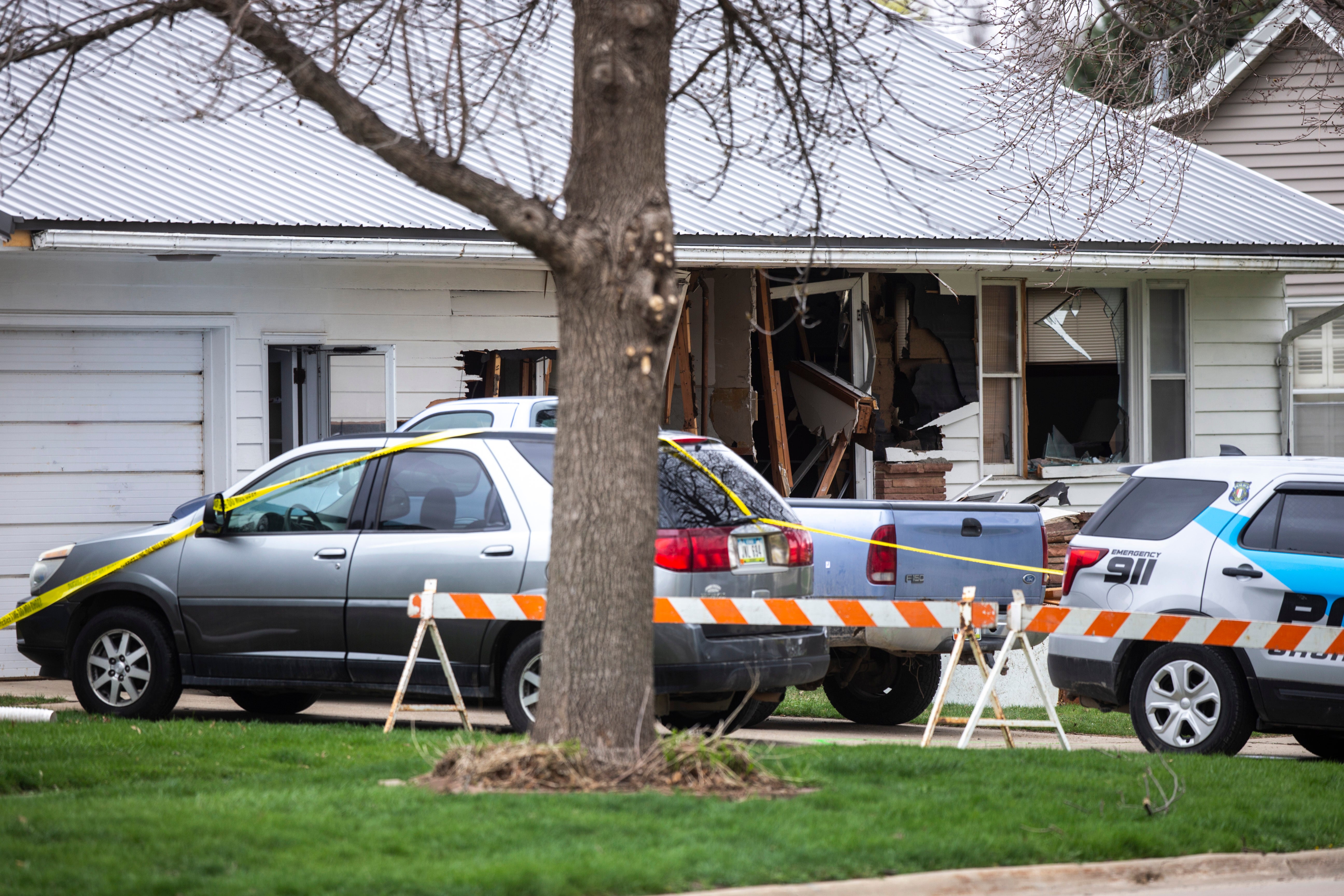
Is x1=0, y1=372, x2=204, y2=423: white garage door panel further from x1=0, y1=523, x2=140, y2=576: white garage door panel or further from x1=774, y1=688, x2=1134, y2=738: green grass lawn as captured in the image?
x1=774, y1=688, x2=1134, y2=738: green grass lawn

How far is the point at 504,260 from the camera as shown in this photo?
41.0 feet

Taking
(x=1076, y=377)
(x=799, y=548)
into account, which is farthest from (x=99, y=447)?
(x=1076, y=377)

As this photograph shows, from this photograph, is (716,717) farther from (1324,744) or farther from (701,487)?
(1324,744)

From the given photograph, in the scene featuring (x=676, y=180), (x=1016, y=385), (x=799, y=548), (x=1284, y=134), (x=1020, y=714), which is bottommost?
(x=1020, y=714)

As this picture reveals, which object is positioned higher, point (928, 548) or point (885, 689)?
point (928, 548)

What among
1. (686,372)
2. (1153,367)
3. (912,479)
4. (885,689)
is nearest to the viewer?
(885,689)

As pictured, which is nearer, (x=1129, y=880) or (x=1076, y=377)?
(x=1129, y=880)

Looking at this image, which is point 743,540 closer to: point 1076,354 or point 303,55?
point 303,55

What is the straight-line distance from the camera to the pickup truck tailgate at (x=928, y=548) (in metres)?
9.58

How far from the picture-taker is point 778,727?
407 inches

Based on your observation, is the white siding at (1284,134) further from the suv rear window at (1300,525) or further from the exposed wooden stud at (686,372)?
the suv rear window at (1300,525)

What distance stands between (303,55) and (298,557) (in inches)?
133

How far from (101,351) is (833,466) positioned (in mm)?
6859

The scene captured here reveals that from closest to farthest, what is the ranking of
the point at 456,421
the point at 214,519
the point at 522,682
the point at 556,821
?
1. the point at 556,821
2. the point at 522,682
3. the point at 214,519
4. the point at 456,421
